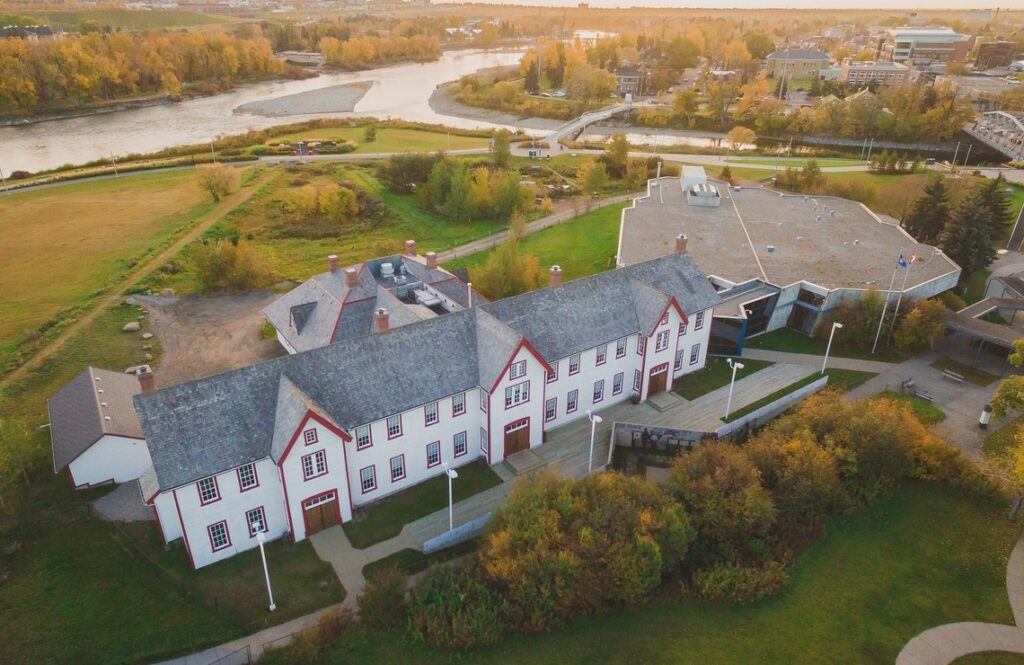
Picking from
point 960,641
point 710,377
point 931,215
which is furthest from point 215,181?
point 960,641

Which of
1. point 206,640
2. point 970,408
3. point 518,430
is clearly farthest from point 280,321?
point 970,408

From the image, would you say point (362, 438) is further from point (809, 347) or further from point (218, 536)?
point (809, 347)

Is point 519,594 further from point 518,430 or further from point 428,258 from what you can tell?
point 428,258

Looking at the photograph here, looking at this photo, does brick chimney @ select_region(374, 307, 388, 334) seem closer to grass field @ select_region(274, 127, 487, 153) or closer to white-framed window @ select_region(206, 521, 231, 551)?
white-framed window @ select_region(206, 521, 231, 551)

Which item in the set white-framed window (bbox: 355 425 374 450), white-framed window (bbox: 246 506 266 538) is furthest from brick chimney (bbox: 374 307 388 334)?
white-framed window (bbox: 246 506 266 538)

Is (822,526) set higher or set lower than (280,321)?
lower

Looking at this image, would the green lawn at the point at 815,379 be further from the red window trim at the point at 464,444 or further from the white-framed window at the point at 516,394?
the red window trim at the point at 464,444
